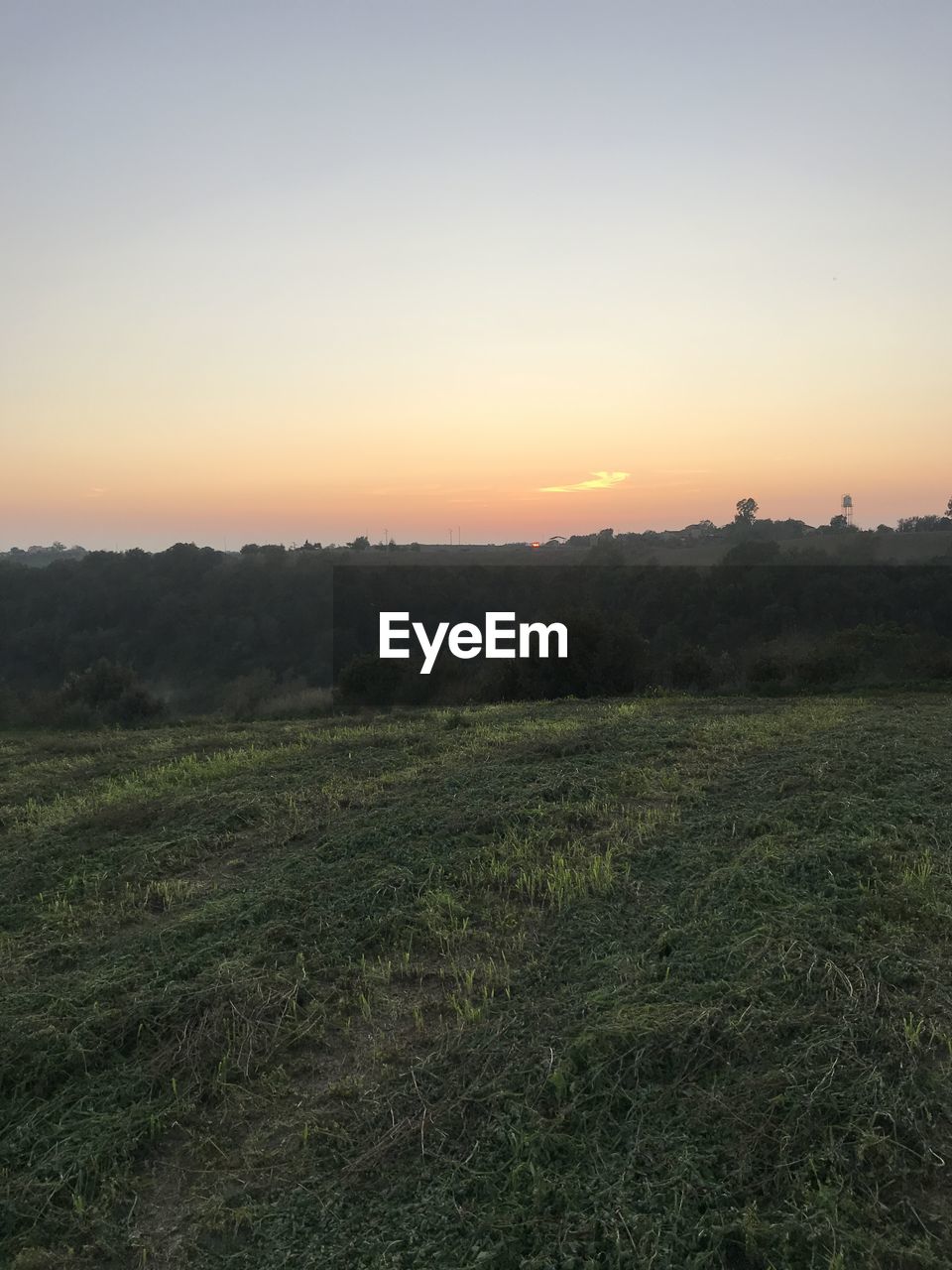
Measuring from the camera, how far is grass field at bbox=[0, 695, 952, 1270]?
2652 millimetres

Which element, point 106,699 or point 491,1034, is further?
point 106,699

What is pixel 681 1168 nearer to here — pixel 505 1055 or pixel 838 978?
pixel 505 1055

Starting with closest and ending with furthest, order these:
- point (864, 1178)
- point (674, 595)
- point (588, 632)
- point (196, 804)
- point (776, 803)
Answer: point (864, 1178) → point (776, 803) → point (196, 804) → point (588, 632) → point (674, 595)

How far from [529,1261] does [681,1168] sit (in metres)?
0.62

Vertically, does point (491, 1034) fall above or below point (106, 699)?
above

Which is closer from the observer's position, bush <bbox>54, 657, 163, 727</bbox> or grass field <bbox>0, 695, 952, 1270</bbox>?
grass field <bbox>0, 695, 952, 1270</bbox>

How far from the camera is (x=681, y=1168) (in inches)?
108

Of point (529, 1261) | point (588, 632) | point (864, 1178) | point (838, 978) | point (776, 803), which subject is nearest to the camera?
point (529, 1261)

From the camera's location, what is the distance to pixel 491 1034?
12.0 feet

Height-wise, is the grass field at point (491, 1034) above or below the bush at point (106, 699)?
above

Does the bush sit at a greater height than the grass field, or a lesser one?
lesser

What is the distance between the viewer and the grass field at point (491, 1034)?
2.65 metres

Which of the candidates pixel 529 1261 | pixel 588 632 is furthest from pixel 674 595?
pixel 529 1261

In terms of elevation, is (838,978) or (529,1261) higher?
(838,978)
